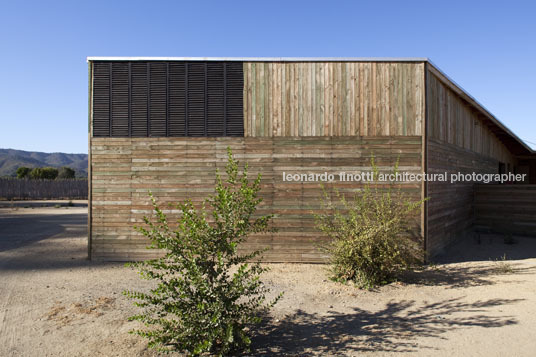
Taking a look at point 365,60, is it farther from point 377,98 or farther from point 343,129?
point 343,129

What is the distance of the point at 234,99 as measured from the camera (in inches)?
340

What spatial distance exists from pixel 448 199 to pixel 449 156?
4.14 feet

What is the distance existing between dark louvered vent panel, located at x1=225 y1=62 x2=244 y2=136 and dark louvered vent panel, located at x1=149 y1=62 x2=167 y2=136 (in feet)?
5.06

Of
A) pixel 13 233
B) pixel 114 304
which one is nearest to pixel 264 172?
pixel 114 304

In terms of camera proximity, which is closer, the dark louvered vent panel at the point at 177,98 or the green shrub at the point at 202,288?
the green shrub at the point at 202,288

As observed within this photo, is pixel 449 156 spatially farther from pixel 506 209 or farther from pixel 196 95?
pixel 196 95

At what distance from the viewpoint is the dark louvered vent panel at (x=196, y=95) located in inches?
341

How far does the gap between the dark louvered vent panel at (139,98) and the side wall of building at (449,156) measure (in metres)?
6.85

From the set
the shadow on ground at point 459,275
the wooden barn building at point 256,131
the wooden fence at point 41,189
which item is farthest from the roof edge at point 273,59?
the wooden fence at point 41,189

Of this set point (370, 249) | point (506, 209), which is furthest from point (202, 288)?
point (506, 209)

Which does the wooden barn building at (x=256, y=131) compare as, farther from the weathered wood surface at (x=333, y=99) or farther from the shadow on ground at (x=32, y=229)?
the shadow on ground at (x=32, y=229)

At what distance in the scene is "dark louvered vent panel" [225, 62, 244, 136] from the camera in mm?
8612

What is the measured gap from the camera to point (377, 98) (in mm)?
8438

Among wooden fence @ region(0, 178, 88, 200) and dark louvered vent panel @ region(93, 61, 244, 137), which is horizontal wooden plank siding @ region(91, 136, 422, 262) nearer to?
dark louvered vent panel @ region(93, 61, 244, 137)
